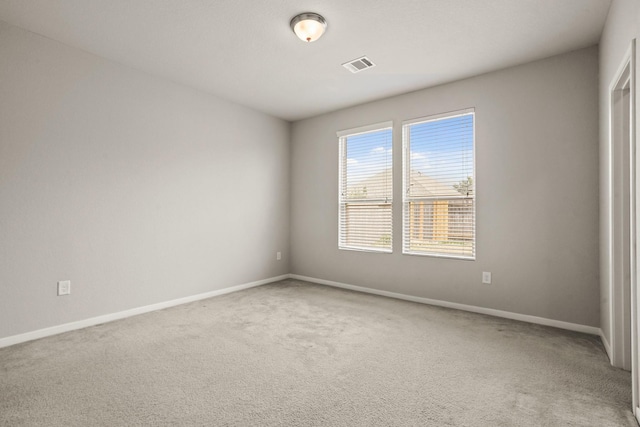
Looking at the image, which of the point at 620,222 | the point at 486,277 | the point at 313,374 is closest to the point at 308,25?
the point at 313,374

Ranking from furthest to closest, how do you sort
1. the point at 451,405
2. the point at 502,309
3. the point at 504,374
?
the point at 502,309 < the point at 504,374 < the point at 451,405

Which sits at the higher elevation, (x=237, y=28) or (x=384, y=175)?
(x=237, y=28)

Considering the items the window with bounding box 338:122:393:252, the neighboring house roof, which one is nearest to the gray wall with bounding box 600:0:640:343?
the neighboring house roof

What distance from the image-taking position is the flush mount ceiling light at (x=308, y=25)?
255 centimetres

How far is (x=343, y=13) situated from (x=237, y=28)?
0.94m

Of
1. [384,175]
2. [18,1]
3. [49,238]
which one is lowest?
[49,238]

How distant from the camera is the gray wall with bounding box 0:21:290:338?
2.73 metres

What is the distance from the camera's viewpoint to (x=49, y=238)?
288cm

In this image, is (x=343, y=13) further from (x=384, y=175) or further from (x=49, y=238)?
(x=49, y=238)

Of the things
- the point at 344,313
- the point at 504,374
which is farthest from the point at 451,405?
the point at 344,313

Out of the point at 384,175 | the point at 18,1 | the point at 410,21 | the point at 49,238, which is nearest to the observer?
the point at 18,1

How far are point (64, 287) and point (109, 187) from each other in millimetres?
1043

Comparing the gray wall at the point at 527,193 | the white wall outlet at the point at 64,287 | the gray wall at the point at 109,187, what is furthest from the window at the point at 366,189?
the white wall outlet at the point at 64,287

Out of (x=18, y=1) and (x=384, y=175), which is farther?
(x=384, y=175)
